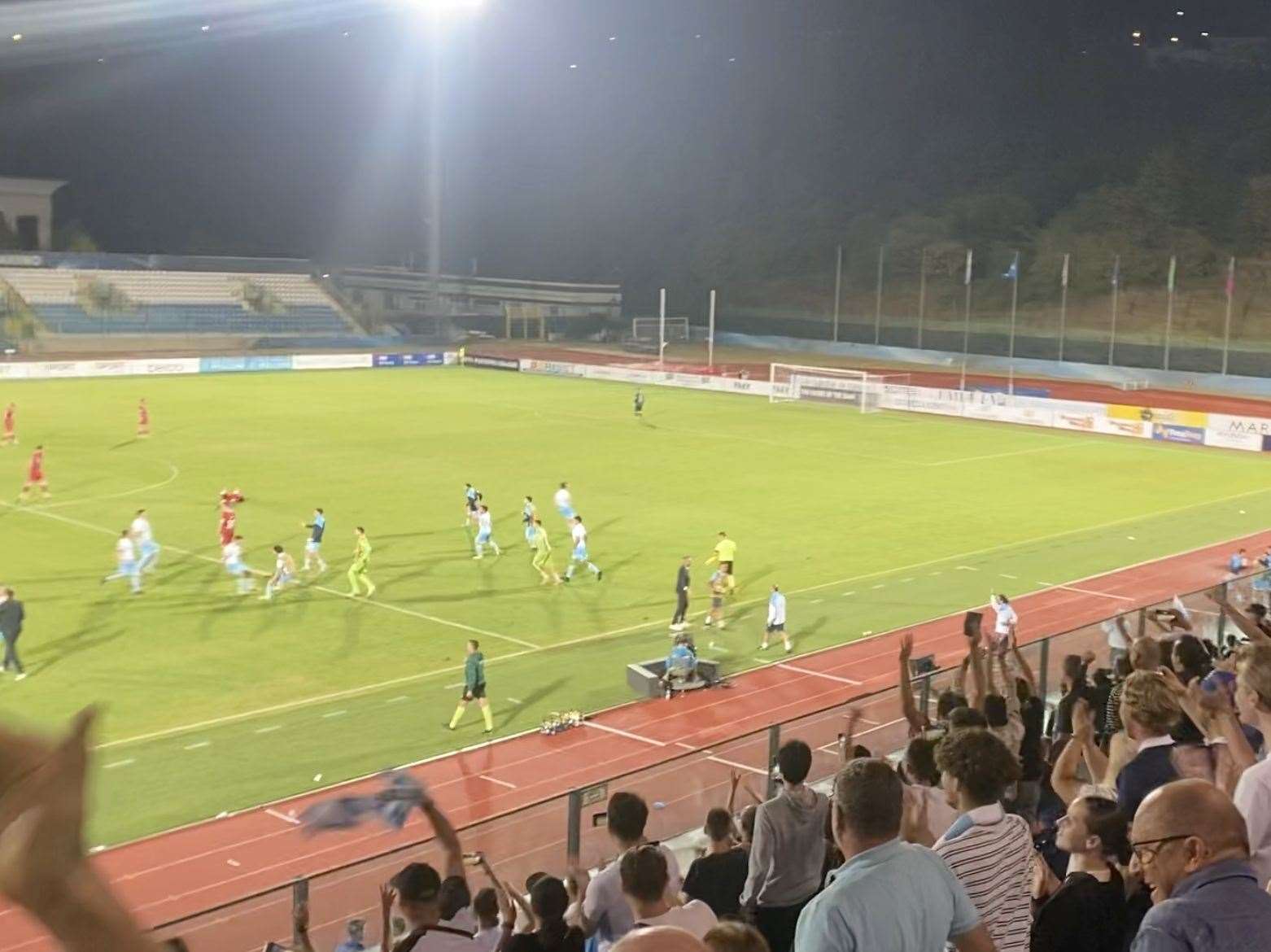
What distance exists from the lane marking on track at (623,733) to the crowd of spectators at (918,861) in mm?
8717

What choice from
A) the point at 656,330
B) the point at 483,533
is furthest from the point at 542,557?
the point at 656,330

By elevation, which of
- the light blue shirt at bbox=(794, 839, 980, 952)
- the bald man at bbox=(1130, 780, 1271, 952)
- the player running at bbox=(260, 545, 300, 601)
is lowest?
the player running at bbox=(260, 545, 300, 601)

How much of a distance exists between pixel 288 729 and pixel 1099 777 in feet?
43.3

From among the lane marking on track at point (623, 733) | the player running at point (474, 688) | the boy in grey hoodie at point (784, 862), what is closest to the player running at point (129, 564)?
the player running at point (474, 688)

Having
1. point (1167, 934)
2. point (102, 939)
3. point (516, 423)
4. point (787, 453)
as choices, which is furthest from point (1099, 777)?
point (516, 423)

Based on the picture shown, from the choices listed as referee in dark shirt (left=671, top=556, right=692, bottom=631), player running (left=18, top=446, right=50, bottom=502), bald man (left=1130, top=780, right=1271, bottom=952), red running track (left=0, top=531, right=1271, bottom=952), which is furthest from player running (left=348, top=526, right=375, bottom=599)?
bald man (left=1130, top=780, right=1271, bottom=952)

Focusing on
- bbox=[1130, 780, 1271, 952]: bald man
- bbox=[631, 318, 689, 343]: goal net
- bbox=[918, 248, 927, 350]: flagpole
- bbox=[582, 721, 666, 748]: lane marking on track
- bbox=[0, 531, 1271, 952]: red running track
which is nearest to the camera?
bbox=[1130, 780, 1271, 952]: bald man

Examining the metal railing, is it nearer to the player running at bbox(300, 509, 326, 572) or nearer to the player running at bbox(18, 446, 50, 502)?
the player running at bbox(300, 509, 326, 572)

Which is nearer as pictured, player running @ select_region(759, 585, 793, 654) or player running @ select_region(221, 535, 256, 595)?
player running @ select_region(759, 585, 793, 654)

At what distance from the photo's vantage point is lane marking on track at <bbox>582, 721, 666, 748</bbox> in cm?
1836

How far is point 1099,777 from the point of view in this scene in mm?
7797

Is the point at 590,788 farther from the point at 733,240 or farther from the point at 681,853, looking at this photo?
the point at 733,240

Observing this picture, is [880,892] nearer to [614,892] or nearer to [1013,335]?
[614,892]

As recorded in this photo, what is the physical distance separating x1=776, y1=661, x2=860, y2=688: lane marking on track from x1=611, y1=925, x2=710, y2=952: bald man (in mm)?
18132
